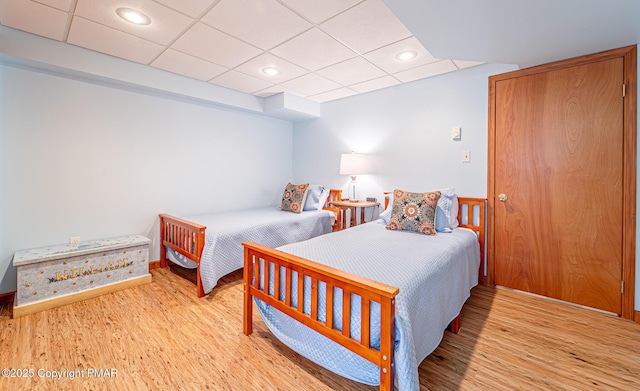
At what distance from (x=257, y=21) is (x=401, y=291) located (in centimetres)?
209

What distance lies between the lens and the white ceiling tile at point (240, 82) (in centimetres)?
315

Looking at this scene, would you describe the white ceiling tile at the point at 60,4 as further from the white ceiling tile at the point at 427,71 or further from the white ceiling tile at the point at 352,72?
the white ceiling tile at the point at 427,71

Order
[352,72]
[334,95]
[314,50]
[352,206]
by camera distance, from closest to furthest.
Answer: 1. [314,50]
2. [352,72]
3. [352,206]
4. [334,95]

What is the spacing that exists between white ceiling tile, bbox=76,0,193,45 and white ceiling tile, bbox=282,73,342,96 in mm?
1377

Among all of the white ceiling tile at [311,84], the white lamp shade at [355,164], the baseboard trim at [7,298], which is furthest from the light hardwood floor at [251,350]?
the white ceiling tile at [311,84]

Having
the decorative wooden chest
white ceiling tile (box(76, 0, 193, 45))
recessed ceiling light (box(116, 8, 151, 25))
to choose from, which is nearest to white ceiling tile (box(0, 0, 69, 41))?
white ceiling tile (box(76, 0, 193, 45))

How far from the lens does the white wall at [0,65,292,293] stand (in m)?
2.39

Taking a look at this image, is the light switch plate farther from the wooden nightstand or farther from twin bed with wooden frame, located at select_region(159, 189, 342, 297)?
twin bed with wooden frame, located at select_region(159, 189, 342, 297)

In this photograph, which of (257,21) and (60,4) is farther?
(257,21)

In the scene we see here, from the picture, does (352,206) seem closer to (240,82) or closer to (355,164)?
(355,164)

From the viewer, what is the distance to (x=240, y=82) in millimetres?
3369

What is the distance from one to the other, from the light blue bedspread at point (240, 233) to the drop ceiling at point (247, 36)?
5.45 ft

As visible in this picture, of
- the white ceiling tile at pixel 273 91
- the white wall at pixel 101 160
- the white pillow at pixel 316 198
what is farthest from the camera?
the white pillow at pixel 316 198

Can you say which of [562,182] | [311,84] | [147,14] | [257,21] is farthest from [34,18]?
[562,182]
